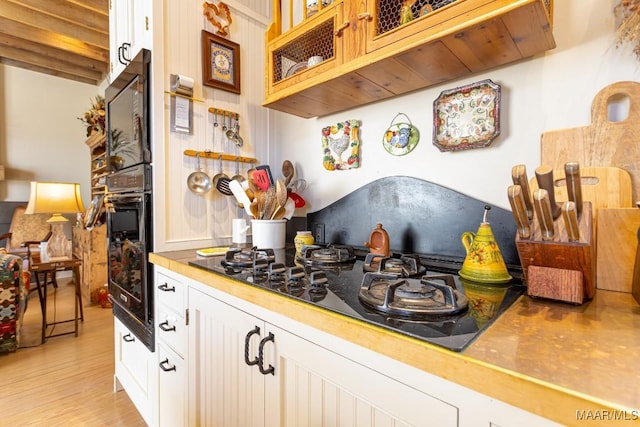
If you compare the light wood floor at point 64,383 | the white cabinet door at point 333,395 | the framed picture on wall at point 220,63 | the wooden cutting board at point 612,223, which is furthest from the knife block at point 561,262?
the light wood floor at point 64,383

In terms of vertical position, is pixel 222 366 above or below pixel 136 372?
above

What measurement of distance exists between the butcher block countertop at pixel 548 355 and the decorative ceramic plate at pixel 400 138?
749 mm

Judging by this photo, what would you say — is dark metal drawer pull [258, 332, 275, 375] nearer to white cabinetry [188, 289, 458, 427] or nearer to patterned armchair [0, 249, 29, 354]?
white cabinetry [188, 289, 458, 427]

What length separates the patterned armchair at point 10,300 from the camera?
2.25 m

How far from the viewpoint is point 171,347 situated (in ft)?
4.25

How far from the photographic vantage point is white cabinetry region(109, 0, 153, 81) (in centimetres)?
149

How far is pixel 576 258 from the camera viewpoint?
0.66m

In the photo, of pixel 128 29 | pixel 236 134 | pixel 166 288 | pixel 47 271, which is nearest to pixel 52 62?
pixel 47 271

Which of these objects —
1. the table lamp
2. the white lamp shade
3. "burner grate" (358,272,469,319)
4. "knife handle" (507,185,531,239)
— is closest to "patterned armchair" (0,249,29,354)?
the table lamp

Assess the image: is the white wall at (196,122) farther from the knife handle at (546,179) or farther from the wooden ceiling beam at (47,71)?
the wooden ceiling beam at (47,71)

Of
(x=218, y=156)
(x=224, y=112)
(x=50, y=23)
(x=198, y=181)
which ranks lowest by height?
(x=198, y=181)

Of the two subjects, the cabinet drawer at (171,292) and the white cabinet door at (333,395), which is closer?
the white cabinet door at (333,395)

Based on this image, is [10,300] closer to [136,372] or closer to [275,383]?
[136,372]

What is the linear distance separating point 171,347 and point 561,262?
55.3 inches
